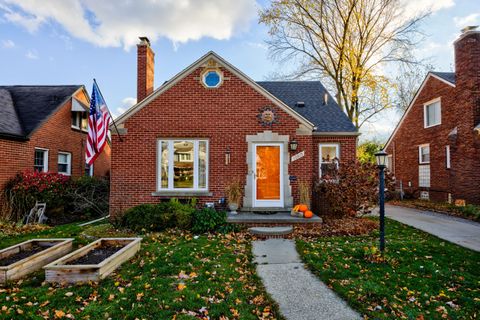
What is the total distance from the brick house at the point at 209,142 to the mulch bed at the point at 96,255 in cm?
370

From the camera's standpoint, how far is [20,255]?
5406 mm

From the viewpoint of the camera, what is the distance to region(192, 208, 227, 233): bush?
A: 307 inches

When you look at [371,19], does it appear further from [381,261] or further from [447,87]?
[381,261]

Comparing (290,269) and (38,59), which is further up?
(38,59)

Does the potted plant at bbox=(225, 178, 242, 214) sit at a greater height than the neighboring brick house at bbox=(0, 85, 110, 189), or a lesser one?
lesser

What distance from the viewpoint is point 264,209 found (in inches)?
361

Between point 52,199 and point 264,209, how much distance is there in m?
8.58

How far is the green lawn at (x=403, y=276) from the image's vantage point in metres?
3.67

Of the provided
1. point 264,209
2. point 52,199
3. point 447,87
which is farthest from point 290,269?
point 447,87

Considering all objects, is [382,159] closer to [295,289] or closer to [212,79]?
[295,289]

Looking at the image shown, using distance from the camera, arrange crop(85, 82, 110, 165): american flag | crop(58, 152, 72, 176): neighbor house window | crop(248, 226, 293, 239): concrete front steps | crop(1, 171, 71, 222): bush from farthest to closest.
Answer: crop(58, 152, 72, 176): neighbor house window → crop(1, 171, 71, 222): bush → crop(85, 82, 110, 165): american flag → crop(248, 226, 293, 239): concrete front steps

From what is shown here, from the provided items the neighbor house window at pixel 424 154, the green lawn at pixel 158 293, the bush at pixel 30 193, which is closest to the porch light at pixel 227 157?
the green lawn at pixel 158 293

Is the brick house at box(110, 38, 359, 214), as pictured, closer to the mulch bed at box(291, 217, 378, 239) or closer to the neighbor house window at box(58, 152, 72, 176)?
the mulch bed at box(291, 217, 378, 239)

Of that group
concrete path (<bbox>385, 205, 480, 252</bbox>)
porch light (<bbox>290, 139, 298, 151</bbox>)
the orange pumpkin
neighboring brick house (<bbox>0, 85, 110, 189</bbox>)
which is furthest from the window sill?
concrete path (<bbox>385, 205, 480, 252</bbox>)
